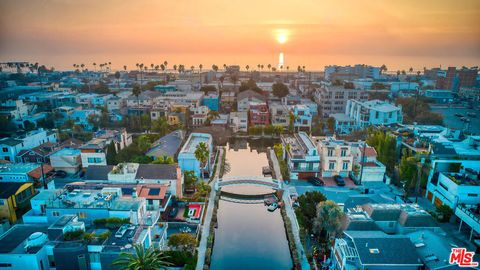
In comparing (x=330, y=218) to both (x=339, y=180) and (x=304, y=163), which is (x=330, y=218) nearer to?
(x=339, y=180)

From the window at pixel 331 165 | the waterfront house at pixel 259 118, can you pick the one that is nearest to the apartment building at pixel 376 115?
the waterfront house at pixel 259 118

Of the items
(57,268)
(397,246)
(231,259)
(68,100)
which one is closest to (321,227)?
(397,246)

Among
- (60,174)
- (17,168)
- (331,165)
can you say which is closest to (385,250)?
(331,165)

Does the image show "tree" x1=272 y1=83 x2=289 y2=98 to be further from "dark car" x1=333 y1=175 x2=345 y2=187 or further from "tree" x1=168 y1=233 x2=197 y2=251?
"tree" x1=168 y1=233 x2=197 y2=251

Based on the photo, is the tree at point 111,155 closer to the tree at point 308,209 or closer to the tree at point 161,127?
the tree at point 161,127

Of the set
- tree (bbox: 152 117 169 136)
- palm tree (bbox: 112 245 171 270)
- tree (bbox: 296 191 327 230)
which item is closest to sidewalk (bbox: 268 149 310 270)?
tree (bbox: 296 191 327 230)

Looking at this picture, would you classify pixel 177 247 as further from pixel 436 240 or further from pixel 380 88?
pixel 380 88
